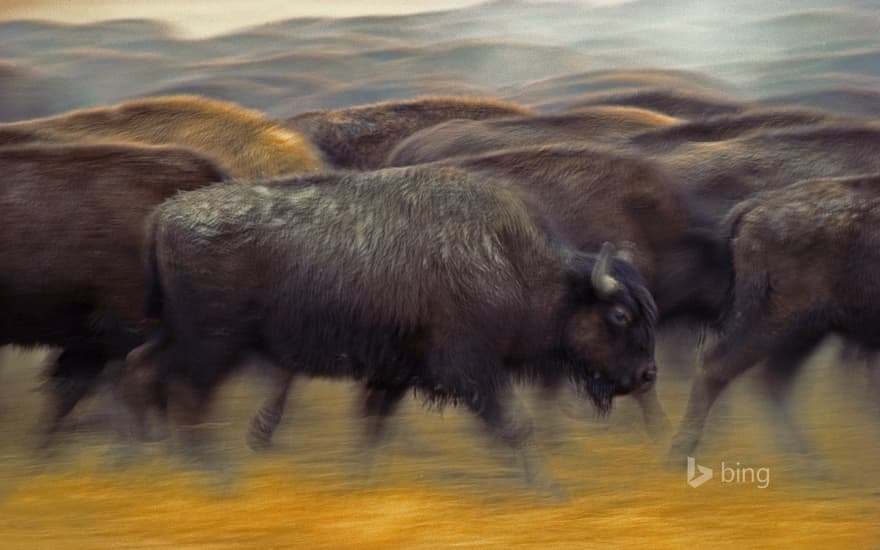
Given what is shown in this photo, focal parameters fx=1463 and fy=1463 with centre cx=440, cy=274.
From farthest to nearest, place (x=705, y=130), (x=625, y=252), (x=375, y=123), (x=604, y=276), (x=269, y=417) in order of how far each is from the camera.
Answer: (x=375, y=123) → (x=705, y=130) → (x=269, y=417) → (x=625, y=252) → (x=604, y=276)

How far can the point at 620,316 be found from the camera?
7.02 m

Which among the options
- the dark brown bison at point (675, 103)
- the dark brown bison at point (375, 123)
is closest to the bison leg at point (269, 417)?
the dark brown bison at point (375, 123)

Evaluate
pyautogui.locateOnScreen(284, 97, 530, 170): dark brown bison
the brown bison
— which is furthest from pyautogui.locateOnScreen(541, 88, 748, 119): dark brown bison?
the brown bison

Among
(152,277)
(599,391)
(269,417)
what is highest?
(152,277)

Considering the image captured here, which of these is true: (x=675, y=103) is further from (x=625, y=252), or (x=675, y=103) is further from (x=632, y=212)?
(x=625, y=252)

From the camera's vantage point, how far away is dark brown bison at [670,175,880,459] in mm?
7305

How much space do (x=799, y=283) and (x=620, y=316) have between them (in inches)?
38.9

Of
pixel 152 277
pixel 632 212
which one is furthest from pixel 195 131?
pixel 152 277

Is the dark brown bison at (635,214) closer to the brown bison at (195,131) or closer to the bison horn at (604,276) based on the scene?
the bison horn at (604,276)

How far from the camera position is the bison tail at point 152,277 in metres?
7.23

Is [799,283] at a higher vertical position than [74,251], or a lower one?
lower

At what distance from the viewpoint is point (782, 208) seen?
24.7 ft

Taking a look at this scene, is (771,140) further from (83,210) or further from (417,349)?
(83,210)

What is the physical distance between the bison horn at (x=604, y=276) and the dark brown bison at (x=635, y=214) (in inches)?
62.5
